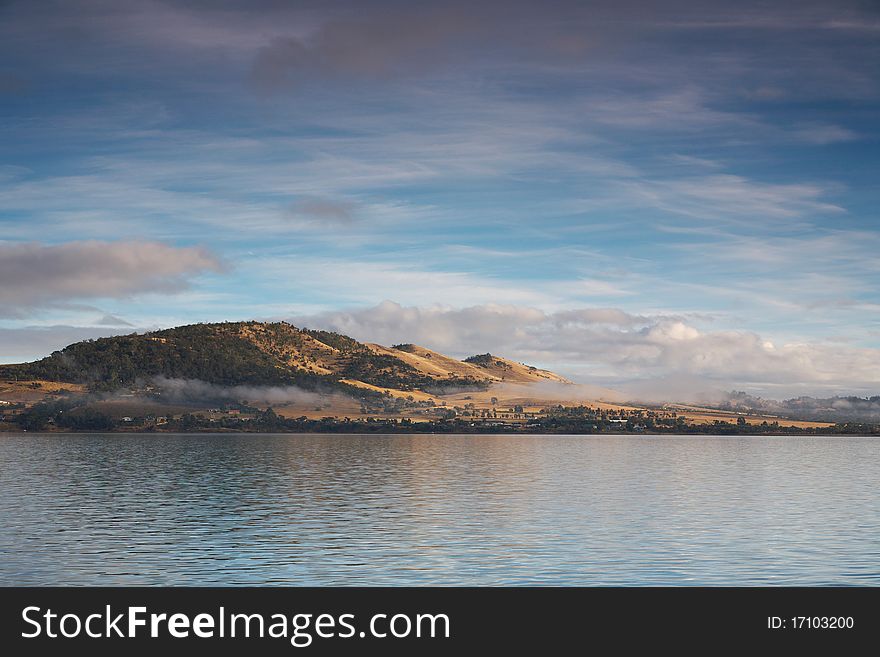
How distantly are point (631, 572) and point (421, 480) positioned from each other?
301 ft

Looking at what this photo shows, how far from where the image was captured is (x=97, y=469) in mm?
188250
